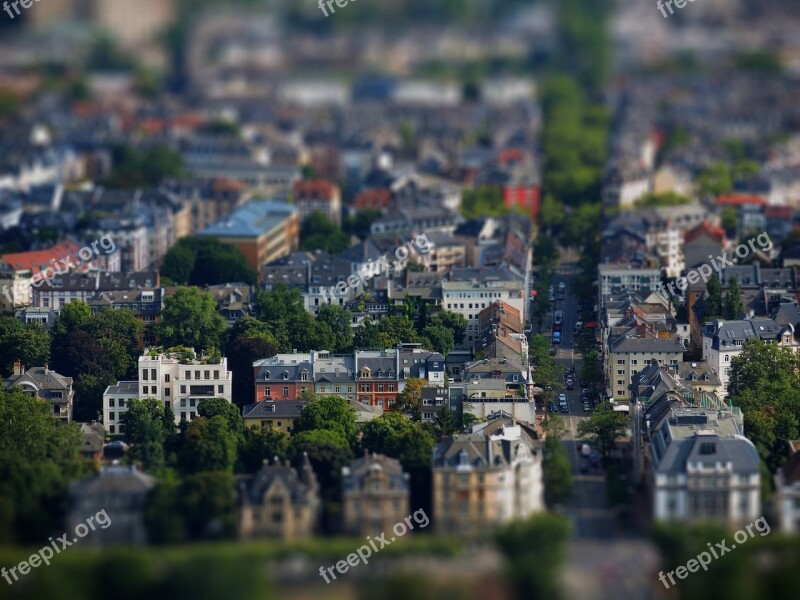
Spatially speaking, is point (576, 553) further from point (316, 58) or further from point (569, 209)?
point (316, 58)

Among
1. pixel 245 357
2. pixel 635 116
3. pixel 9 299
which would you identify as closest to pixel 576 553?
pixel 245 357

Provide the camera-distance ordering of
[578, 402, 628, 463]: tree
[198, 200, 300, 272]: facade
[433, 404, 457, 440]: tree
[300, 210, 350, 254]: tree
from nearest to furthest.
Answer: [578, 402, 628, 463]: tree → [433, 404, 457, 440]: tree → [198, 200, 300, 272]: facade → [300, 210, 350, 254]: tree

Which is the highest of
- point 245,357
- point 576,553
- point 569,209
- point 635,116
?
point 635,116

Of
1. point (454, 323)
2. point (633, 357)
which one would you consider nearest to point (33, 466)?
point (633, 357)

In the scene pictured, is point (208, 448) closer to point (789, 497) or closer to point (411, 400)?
point (411, 400)

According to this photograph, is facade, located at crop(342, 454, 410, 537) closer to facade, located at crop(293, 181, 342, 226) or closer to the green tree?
the green tree

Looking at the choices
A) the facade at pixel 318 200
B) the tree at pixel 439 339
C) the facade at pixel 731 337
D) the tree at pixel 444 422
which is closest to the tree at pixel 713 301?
the facade at pixel 731 337

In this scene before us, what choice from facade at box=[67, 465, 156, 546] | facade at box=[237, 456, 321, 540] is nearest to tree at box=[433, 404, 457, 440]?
facade at box=[237, 456, 321, 540]
